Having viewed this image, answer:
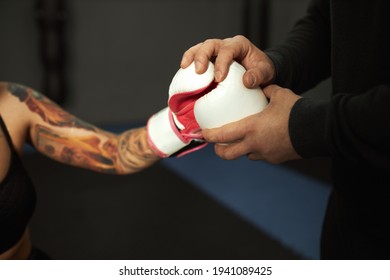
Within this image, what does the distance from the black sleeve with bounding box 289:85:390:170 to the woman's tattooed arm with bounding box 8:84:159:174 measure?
48cm

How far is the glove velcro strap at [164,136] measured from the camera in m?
0.87

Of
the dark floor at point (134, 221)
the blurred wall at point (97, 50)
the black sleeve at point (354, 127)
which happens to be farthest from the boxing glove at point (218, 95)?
the blurred wall at point (97, 50)

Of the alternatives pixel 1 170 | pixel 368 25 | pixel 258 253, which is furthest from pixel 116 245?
pixel 368 25

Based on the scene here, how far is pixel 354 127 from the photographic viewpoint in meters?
0.58

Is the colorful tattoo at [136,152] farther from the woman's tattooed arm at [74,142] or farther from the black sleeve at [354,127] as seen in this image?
the black sleeve at [354,127]

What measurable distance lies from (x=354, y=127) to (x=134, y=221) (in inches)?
67.2

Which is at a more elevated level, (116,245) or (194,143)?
(194,143)

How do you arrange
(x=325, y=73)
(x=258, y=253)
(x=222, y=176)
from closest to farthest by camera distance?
(x=325, y=73), (x=258, y=253), (x=222, y=176)

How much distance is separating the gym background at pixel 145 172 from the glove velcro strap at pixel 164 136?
127 millimetres

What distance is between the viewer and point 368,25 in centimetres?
68

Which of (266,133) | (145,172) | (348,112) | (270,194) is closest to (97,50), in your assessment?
(145,172)

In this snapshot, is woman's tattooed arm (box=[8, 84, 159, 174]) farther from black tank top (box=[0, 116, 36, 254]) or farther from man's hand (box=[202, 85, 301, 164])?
man's hand (box=[202, 85, 301, 164])
